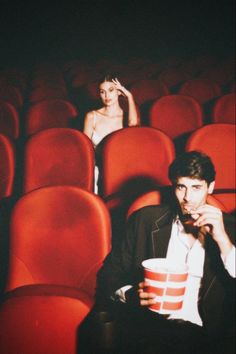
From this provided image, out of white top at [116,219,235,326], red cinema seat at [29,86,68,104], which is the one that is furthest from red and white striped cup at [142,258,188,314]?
red cinema seat at [29,86,68,104]

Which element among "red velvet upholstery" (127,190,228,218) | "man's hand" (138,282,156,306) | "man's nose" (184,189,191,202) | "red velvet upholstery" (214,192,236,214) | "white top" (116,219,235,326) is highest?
"man's nose" (184,189,191,202)

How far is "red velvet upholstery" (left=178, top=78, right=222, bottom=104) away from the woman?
52cm

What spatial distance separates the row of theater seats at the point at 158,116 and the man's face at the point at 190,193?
0.74 meters

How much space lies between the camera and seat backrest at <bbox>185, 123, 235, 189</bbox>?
1.04 metres

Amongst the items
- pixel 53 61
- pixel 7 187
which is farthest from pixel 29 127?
pixel 53 61

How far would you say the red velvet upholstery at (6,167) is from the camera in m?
1.08

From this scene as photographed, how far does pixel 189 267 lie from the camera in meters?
0.62

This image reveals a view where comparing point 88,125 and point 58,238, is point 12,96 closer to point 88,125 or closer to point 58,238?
point 88,125

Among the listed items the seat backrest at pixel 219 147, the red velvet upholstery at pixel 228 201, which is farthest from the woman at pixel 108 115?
the red velvet upholstery at pixel 228 201

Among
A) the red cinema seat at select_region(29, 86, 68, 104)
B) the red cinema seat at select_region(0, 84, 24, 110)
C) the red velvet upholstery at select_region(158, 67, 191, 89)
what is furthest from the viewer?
the red velvet upholstery at select_region(158, 67, 191, 89)

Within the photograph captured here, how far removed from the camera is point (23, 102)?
1.93 metres

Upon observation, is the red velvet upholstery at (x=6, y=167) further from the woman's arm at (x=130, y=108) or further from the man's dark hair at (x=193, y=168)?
the man's dark hair at (x=193, y=168)

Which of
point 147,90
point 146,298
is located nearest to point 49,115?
point 147,90

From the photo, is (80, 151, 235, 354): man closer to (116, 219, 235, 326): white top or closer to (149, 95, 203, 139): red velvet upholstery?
(116, 219, 235, 326): white top
